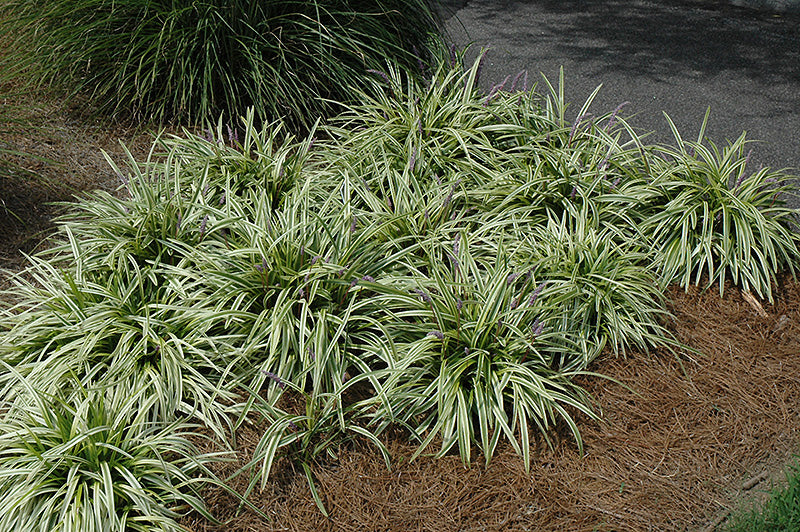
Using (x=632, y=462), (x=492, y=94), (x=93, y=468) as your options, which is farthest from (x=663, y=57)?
(x=93, y=468)

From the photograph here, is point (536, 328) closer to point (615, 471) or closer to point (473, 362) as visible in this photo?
point (473, 362)

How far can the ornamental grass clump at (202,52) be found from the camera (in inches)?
167

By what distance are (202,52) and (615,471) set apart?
3.24m

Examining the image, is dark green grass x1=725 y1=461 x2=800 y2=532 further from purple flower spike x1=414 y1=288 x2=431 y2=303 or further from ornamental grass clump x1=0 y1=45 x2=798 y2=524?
purple flower spike x1=414 y1=288 x2=431 y2=303

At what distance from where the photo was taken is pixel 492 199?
3.68 m

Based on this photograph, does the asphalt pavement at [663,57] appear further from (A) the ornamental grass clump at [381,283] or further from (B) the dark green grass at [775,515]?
(B) the dark green grass at [775,515]

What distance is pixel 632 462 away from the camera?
280 cm

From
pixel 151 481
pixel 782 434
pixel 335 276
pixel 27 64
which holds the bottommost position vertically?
pixel 782 434

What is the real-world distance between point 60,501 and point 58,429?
0.82 ft

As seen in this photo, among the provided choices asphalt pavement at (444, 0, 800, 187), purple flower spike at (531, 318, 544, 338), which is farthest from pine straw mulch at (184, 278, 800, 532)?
asphalt pavement at (444, 0, 800, 187)

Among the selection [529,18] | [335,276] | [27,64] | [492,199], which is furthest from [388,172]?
[529,18]

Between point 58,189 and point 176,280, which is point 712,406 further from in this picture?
point 58,189

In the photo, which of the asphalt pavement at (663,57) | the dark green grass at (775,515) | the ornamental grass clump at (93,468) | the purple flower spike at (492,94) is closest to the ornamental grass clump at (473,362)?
the dark green grass at (775,515)

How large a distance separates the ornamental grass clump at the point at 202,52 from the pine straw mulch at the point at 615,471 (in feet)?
7.71
